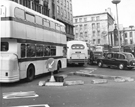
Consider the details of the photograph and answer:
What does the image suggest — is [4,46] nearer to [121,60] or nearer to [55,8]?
[121,60]

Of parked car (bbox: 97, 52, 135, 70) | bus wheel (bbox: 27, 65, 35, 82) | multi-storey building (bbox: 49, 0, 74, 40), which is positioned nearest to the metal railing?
multi-storey building (bbox: 49, 0, 74, 40)

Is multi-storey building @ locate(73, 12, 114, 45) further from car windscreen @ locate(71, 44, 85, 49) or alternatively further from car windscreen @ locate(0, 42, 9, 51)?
car windscreen @ locate(0, 42, 9, 51)

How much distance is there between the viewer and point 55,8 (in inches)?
1769

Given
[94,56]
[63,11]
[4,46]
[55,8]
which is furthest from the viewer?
[63,11]

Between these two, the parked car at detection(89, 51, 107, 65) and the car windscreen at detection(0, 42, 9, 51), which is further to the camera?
the parked car at detection(89, 51, 107, 65)

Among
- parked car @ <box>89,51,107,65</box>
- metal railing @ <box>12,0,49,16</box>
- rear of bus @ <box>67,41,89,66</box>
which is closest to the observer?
rear of bus @ <box>67,41,89,66</box>

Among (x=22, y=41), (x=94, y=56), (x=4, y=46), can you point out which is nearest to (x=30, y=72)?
(x=22, y=41)

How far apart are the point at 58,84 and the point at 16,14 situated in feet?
14.2

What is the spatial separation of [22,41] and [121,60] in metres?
12.8

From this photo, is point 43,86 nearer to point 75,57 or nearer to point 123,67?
point 123,67

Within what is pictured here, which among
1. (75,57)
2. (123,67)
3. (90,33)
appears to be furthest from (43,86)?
(90,33)

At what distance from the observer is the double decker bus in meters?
9.46

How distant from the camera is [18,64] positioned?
1000cm

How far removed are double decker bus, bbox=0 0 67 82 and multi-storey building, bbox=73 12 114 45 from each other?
72059 millimetres
